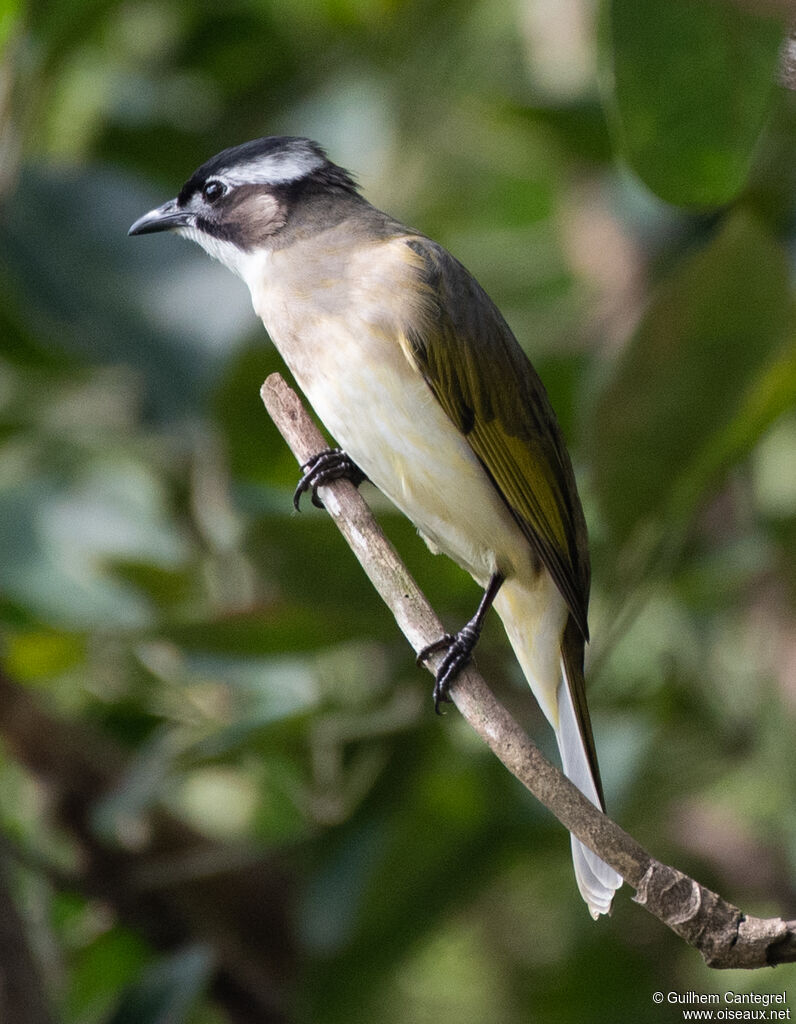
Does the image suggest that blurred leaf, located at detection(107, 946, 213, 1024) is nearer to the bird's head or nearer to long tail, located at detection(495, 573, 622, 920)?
long tail, located at detection(495, 573, 622, 920)

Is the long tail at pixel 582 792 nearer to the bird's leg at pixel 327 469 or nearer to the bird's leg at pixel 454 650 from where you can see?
the bird's leg at pixel 454 650

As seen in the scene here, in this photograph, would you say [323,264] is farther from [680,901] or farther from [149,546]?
[680,901]

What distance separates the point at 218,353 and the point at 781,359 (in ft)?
4.14

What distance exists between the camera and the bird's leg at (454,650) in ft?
6.19

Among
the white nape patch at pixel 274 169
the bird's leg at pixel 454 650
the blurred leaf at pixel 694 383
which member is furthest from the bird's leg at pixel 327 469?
the white nape patch at pixel 274 169

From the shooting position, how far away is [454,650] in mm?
2129

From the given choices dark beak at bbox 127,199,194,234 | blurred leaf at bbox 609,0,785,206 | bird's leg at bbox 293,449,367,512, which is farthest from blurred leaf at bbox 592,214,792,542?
dark beak at bbox 127,199,194,234

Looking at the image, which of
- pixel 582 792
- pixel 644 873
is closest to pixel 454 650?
pixel 582 792

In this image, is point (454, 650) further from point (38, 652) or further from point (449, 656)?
point (38, 652)

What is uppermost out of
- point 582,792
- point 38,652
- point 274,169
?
point 274,169

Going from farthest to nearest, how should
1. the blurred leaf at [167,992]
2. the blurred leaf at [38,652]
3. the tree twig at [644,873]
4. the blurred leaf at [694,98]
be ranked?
the blurred leaf at [38,652], the blurred leaf at [167,992], the blurred leaf at [694,98], the tree twig at [644,873]

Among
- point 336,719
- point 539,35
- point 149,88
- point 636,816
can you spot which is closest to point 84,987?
point 336,719

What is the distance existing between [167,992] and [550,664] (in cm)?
96

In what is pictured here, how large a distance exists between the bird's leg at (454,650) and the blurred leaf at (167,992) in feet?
2.79
